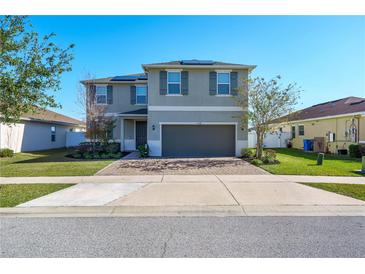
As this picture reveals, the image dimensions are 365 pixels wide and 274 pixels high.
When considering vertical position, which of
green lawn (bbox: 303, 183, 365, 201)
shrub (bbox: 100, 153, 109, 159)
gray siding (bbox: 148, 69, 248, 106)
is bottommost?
green lawn (bbox: 303, 183, 365, 201)

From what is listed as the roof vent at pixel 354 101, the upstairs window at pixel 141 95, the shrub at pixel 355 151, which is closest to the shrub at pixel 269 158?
the shrub at pixel 355 151

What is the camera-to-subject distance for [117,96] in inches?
725

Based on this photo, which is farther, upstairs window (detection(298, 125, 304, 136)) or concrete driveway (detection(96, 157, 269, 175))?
upstairs window (detection(298, 125, 304, 136))

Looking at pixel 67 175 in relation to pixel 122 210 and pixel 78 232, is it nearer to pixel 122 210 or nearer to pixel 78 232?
pixel 122 210

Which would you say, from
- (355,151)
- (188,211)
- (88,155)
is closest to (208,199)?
(188,211)

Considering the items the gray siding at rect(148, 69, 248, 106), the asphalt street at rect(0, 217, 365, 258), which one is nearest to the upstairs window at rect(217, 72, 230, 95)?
the gray siding at rect(148, 69, 248, 106)

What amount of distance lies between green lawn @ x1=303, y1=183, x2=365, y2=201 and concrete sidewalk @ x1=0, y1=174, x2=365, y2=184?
22.6 inches

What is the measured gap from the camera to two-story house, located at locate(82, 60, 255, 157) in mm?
14609

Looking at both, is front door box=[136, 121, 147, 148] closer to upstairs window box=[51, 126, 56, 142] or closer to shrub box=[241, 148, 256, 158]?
shrub box=[241, 148, 256, 158]

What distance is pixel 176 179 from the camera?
26.7 ft

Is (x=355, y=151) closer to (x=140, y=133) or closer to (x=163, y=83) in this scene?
(x=163, y=83)

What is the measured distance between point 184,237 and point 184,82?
1220 cm

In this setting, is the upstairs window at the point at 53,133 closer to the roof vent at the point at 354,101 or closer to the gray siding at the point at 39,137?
the gray siding at the point at 39,137
